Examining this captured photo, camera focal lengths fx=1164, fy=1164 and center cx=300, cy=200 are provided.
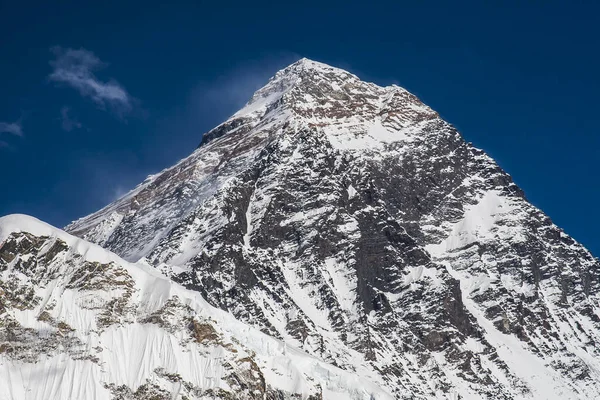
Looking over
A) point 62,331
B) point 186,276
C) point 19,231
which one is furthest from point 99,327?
point 186,276

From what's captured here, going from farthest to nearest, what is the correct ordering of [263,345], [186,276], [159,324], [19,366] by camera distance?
[186,276] < [263,345] < [159,324] < [19,366]

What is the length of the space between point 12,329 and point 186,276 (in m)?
81.2

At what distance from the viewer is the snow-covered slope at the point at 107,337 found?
4648 inches

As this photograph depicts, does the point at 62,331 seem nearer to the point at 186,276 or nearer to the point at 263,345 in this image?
the point at 263,345

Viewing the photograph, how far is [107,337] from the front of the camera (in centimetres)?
12306

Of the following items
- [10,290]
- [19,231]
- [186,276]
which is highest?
[186,276]

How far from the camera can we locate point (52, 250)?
5025 inches

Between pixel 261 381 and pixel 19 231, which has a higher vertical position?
pixel 19 231

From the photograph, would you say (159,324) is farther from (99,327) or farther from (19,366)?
(19,366)

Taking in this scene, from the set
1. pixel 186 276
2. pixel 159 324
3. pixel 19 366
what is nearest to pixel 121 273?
pixel 159 324

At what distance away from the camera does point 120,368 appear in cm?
12062

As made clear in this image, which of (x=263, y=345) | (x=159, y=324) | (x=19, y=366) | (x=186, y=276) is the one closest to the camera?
(x=19, y=366)

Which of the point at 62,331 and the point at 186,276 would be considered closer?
the point at 62,331

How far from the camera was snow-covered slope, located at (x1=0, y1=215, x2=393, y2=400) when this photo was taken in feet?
387
